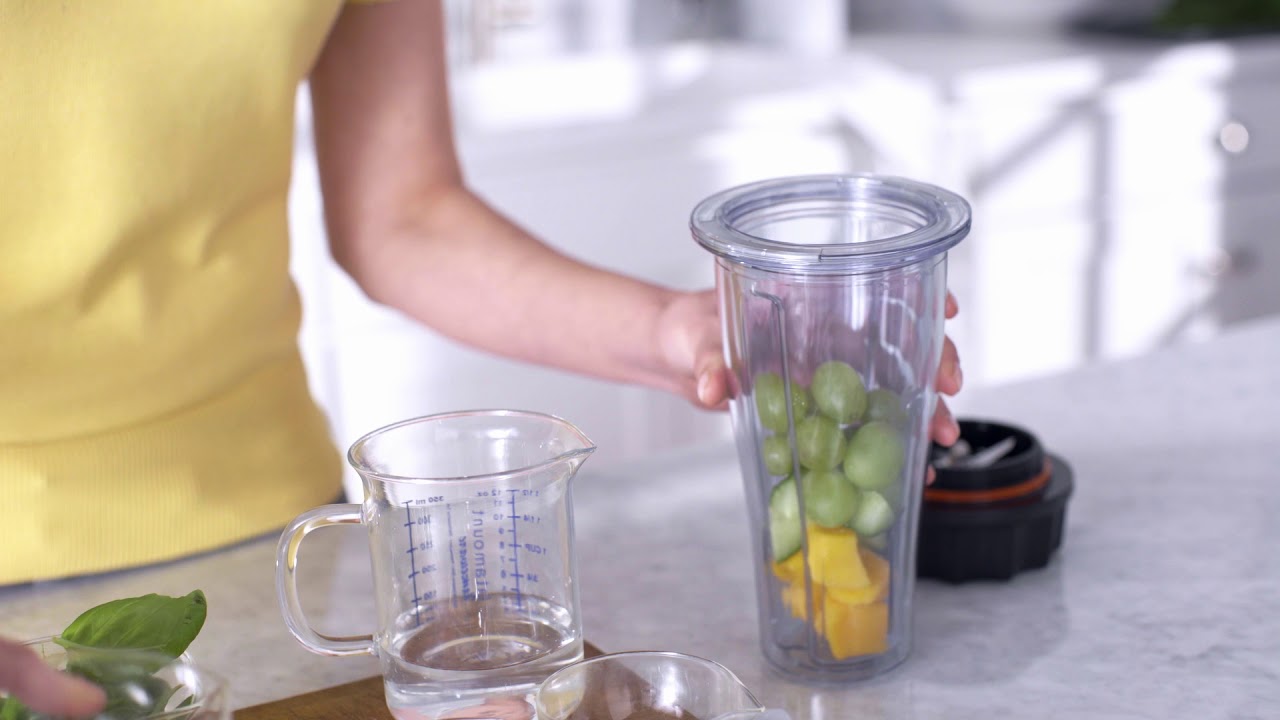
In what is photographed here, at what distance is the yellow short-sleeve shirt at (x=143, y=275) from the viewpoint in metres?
0.71

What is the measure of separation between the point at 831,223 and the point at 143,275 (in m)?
0.38

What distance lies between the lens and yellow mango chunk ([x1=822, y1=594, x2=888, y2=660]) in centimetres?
59

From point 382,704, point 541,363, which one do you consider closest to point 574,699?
point 382,704

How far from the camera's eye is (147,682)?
443mm

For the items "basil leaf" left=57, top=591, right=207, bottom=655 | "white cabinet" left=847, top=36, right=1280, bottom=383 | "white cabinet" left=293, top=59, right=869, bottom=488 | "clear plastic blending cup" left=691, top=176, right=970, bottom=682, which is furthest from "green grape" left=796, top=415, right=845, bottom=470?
"white cabinet" left=847, top=36, right=1280, bottom=383

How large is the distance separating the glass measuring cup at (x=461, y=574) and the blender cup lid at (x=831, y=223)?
0.10 meters

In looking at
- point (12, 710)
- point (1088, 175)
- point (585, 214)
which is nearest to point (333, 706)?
point (12, 710)

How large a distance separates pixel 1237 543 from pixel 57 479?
62 cm

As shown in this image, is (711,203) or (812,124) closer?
(711,203)

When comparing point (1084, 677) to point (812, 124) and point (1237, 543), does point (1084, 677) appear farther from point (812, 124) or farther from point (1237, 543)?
point (812, 124)

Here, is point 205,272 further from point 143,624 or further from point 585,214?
point 585,214

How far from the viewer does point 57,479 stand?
2.50 ft

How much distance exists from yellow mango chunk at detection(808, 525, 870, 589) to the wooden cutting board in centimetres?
18

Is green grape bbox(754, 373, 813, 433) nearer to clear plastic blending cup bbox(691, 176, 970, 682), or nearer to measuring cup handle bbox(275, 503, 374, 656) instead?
clear plastic blending cup bbox(691, 176, 970, 682)
